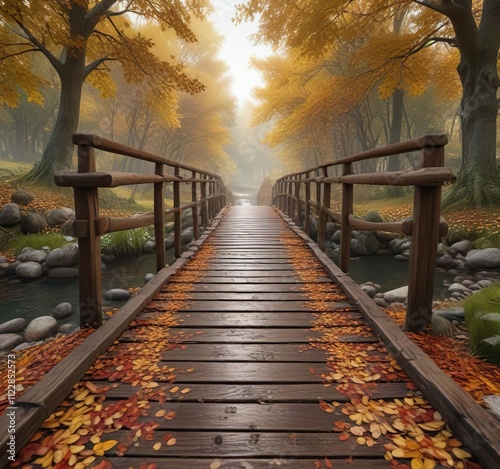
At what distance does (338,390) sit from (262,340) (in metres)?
0.81

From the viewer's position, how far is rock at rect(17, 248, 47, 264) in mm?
6988

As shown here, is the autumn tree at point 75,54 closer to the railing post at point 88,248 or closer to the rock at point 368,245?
the rock at point 368,245

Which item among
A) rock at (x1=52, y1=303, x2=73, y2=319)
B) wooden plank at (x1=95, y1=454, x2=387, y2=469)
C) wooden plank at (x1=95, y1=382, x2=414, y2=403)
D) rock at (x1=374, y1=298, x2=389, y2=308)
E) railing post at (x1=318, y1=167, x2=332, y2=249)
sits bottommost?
rock at (x1=52, y1=303, x2=73, y2=319)

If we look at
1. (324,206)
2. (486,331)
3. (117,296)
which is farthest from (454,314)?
(117,296)

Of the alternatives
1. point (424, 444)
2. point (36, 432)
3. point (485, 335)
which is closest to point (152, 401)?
point (36, 432)

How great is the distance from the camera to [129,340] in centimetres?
265

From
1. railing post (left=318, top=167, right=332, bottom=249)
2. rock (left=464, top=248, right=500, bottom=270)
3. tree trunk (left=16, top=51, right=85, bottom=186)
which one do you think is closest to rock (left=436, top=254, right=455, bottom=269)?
rock (left=464, top=248, right=500, bottom=270)

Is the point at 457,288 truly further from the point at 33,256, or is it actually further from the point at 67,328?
the point at 33,256

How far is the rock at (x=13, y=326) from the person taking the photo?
4423mm

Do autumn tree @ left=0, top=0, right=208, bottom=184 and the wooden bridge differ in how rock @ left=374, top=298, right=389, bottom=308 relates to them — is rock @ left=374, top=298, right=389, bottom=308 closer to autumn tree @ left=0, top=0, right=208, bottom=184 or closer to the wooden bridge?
the wooden bridge

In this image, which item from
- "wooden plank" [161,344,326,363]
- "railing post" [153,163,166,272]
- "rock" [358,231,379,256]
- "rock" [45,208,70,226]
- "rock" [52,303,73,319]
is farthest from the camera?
"rock" [358,231,379,256]

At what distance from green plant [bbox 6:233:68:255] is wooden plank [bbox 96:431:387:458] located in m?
7.36

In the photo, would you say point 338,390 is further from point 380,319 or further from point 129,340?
point 129,340

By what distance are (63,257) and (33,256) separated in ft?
2.29
